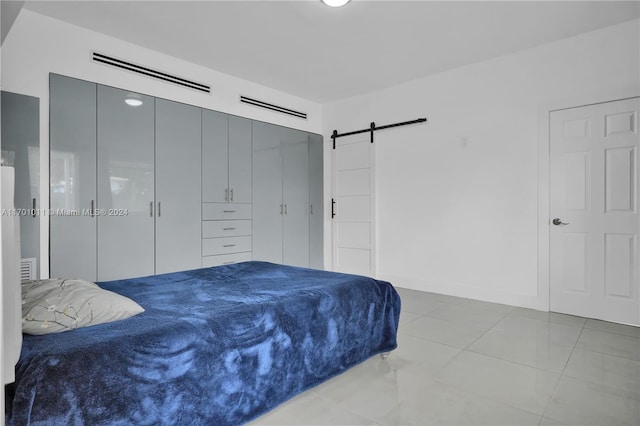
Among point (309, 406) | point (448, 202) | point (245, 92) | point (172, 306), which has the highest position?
point (245, 92)

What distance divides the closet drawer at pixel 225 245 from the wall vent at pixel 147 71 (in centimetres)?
180

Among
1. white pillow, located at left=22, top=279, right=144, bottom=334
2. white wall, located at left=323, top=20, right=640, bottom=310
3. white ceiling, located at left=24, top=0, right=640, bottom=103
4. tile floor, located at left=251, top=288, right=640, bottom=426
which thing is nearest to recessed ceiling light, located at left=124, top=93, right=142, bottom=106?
white ceiling, located at left=24, top=0, right=640, bottom=103

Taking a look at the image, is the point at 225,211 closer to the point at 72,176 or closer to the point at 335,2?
the point at 72,176

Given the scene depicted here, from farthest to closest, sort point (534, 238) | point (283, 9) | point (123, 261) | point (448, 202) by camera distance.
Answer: point (448, 202), point (534, 238), point (123, 261), point (283, 9)

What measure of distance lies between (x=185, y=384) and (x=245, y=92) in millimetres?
3990

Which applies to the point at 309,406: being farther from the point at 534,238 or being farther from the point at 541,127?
the point at 541,127

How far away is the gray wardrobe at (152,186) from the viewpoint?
3.18m

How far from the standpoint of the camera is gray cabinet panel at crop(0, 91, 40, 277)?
2877 mm

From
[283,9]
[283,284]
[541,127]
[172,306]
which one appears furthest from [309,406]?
[541,127]

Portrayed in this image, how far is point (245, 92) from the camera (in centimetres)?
469

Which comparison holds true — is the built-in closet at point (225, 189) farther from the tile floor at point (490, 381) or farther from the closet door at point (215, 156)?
the tile floor at point (490, 381)

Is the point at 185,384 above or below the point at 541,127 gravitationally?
below

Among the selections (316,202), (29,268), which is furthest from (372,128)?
(29,268)

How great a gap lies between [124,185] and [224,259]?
1.43 meters
